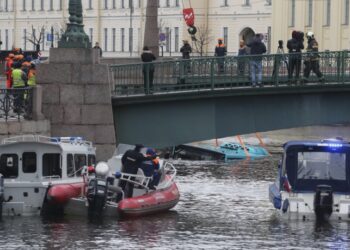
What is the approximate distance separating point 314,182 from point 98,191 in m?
5.60

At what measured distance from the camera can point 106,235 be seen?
1610 inches

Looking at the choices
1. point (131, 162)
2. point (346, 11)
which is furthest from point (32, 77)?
point (346, 11)

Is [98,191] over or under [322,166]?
under

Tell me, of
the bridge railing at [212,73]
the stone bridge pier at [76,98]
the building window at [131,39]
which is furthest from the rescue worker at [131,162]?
the building window at [131,39]

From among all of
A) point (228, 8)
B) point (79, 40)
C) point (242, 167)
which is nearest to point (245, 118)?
point (79, 40)

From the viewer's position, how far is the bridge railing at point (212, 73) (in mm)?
51312

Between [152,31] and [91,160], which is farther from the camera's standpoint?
[152,31]

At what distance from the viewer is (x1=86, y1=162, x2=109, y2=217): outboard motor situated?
141ft

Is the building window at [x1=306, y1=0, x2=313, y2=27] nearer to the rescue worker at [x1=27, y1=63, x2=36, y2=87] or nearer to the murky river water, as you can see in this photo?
the rescue worker at [x1=27, y1=63, x2=36, y2=87]

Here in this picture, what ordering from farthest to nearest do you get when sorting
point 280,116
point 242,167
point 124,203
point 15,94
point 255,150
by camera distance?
point 255,150 < point 242,167 < point 280,116 < point 15,94 < point 124,203

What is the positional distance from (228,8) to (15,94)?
87.4 m

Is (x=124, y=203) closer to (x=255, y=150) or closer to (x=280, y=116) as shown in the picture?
(x=280, y=116)

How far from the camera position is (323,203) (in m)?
43.2

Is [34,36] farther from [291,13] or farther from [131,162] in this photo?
[131,162]
